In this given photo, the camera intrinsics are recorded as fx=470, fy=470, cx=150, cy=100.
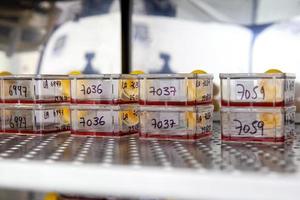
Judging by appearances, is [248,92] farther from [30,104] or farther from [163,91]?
[30,104]

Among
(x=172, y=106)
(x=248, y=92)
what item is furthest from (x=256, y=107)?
(x=172, y=106)

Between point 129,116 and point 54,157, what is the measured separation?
26cm

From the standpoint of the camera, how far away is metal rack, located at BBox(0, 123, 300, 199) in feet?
1.97

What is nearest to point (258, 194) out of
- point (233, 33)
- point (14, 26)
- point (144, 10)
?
point (233, 33)

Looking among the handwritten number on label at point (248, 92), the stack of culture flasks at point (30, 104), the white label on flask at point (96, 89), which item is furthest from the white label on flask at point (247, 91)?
the stack of culture flasks at point (30, 104)

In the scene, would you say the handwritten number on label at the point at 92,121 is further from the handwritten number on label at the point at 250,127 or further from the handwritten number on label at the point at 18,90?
the handwritten number on label at the point at 250,127

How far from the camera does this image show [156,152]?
79 centimetres

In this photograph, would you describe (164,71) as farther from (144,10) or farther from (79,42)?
(79,42)

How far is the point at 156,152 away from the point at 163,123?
13 cm

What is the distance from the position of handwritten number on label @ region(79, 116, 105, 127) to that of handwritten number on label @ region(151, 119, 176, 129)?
0.37ft

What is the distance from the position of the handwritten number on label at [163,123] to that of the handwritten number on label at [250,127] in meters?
→ 0.12

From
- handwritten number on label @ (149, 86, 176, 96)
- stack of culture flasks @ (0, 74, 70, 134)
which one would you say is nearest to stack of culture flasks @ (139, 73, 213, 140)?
handwritten number on label @ (149, 86, 176, 96)

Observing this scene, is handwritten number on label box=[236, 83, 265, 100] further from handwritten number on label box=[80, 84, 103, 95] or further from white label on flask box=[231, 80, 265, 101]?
handwritten number on label box=[80, 84, 103, 95]

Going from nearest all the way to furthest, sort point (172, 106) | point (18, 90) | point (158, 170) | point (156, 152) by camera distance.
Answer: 1. point (158, 170)
2. point (156, 152)
3. point (172, 106)
4. point (18, 90)
